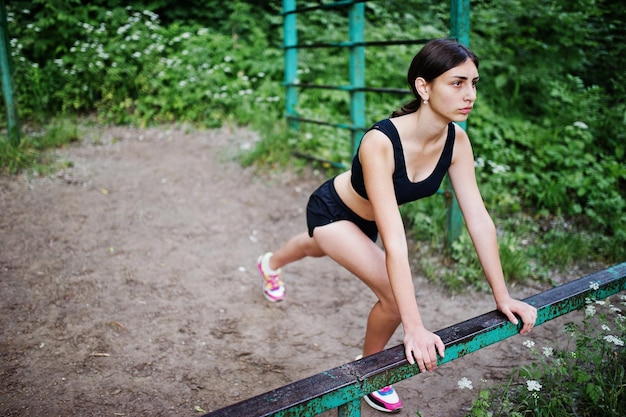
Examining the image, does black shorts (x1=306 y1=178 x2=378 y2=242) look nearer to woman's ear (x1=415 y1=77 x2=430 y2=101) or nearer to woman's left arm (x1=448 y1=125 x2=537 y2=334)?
woman's left arm (x1=448 y1=125 x2=537 y2=334)

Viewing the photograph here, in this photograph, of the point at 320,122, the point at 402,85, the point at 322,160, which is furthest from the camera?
the point at 402,85

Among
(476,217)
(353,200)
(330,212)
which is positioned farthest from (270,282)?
(476,217)

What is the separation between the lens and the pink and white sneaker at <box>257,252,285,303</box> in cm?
319

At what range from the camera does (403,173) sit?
6.47 feet

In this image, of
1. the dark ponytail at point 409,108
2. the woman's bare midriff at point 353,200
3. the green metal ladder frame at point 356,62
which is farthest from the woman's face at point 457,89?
the green metal ladder frame at point 356,62

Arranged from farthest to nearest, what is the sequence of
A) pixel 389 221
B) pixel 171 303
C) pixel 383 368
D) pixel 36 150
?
pixel 36 150 < pixel 171 303 < pixel 389 221 < pixel 383 368

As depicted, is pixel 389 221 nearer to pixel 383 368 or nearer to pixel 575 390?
pixel 383 368

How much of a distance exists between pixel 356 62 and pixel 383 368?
3.66 metres

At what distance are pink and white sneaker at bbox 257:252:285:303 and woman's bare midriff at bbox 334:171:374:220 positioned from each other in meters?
1.05

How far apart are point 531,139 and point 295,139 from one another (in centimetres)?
231

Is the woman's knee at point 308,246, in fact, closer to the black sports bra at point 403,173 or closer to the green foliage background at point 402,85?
the black sports bra at point 403,173

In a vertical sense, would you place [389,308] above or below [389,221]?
below

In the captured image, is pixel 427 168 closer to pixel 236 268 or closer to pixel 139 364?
pixel 139 364

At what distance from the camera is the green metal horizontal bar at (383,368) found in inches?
48.5
